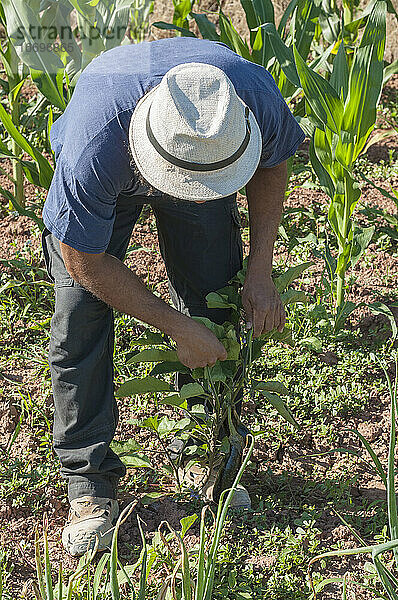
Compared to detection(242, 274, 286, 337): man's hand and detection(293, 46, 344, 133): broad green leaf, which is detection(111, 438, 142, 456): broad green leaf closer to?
detection(242, 274, 286, 337): man's hand

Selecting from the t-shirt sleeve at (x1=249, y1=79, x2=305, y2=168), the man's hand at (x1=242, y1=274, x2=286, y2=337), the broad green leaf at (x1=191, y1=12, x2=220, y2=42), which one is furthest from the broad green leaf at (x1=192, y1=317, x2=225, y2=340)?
the broad green leaf at (x1=191, y1=12, x2=220, y2=42)

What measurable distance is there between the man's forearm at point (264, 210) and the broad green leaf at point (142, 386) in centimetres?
38

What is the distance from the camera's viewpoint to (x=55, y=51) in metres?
2.93

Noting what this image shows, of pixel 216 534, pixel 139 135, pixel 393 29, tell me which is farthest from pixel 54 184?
pixel 393 29

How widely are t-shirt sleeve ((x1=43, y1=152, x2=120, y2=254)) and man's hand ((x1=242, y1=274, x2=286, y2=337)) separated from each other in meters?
→ 0.45

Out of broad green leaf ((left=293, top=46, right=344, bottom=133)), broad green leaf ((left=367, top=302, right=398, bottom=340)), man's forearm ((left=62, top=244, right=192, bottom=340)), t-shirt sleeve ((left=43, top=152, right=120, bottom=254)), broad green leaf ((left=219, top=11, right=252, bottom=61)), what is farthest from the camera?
broad green leaf ((left=219, top=11, right=252, bottom=61))

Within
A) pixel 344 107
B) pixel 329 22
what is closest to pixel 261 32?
pixel 344 107

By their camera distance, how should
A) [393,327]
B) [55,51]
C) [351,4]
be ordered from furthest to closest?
1. [351,4]
2. [55,51]
3. [393,327]

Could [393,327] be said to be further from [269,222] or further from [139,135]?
[139,135]

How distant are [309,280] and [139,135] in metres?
1.64

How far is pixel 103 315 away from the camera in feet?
6.49

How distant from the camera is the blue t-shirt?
157cm

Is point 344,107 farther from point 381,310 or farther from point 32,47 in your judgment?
point 32,47

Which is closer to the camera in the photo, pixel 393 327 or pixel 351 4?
pixel 393 327
